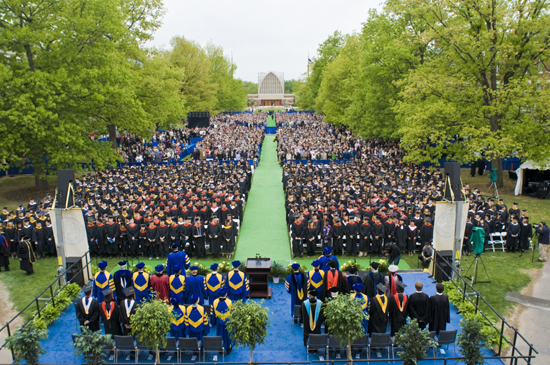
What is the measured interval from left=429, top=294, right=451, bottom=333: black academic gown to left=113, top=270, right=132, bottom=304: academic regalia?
22.6 feet

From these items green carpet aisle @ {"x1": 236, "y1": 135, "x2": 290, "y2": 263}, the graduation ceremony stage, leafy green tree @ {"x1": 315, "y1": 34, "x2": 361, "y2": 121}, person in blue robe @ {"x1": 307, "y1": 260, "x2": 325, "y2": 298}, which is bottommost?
the graduation ceremony stage

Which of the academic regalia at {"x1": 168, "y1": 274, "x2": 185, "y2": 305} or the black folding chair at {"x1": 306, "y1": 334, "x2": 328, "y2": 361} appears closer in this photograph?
the black folding chair at {"x1": 306, "y1": 334, "x2": 328, "y2": 361}

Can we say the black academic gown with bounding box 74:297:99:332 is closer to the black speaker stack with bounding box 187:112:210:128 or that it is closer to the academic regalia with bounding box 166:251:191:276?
the academic regalia with bounding box 166:251:191:276

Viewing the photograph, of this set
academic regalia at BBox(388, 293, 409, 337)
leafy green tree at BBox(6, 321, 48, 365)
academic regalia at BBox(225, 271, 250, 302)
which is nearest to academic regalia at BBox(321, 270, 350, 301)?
academic regalia at BBox(388, 293, 409, 337)

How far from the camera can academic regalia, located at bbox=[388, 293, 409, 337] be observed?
8297 millimetres

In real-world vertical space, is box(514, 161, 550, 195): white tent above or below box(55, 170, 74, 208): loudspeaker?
below

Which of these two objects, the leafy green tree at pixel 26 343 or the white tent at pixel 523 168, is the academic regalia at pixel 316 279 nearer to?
the leafy green tree at pixel 26 343

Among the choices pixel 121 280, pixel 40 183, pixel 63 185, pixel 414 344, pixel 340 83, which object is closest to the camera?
pixel 414 344

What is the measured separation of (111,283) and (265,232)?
786cm

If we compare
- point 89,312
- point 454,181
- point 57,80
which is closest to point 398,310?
point 454,181

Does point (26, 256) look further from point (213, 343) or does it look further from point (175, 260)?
point (213, 343)

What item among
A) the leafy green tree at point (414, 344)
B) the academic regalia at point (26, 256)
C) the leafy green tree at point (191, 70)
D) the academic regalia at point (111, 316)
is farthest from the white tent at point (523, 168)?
the leafy green tree at point (191, 70)

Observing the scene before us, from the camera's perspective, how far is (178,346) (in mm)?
8211

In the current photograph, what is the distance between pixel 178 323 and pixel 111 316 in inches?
57.2
